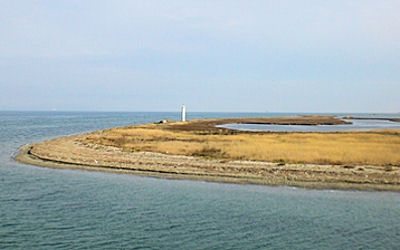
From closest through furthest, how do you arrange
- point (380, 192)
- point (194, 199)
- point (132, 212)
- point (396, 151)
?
point (132, 212) < point (194, 199) < point (380, 192) < point (396, 151)

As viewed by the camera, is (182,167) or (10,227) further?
(182,167)

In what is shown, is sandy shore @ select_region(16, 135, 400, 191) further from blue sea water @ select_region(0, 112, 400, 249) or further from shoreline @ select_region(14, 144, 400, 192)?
blue sea water @ select_region(0, 112, 400, 249)

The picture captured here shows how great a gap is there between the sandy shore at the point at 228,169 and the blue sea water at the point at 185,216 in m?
1.71

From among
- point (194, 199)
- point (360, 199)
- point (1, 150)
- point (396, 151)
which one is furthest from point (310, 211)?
point (1, 150)

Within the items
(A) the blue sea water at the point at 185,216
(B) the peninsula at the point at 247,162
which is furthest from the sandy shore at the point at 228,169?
(A) the blue sea water at the point at 185,216

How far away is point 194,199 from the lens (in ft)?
68.4

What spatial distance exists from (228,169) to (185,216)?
11194 mm

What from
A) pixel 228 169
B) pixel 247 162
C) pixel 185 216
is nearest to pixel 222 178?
pixel 228 169

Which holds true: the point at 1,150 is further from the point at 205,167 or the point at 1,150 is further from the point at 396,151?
the point at 396,151

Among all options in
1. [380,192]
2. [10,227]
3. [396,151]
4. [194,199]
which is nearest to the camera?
[10,227]

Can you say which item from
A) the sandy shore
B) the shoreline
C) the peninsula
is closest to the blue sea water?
the shoreline

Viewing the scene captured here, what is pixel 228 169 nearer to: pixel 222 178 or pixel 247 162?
pixel 222 178

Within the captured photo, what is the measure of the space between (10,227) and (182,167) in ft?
48.9

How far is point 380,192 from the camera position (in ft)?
75.3
